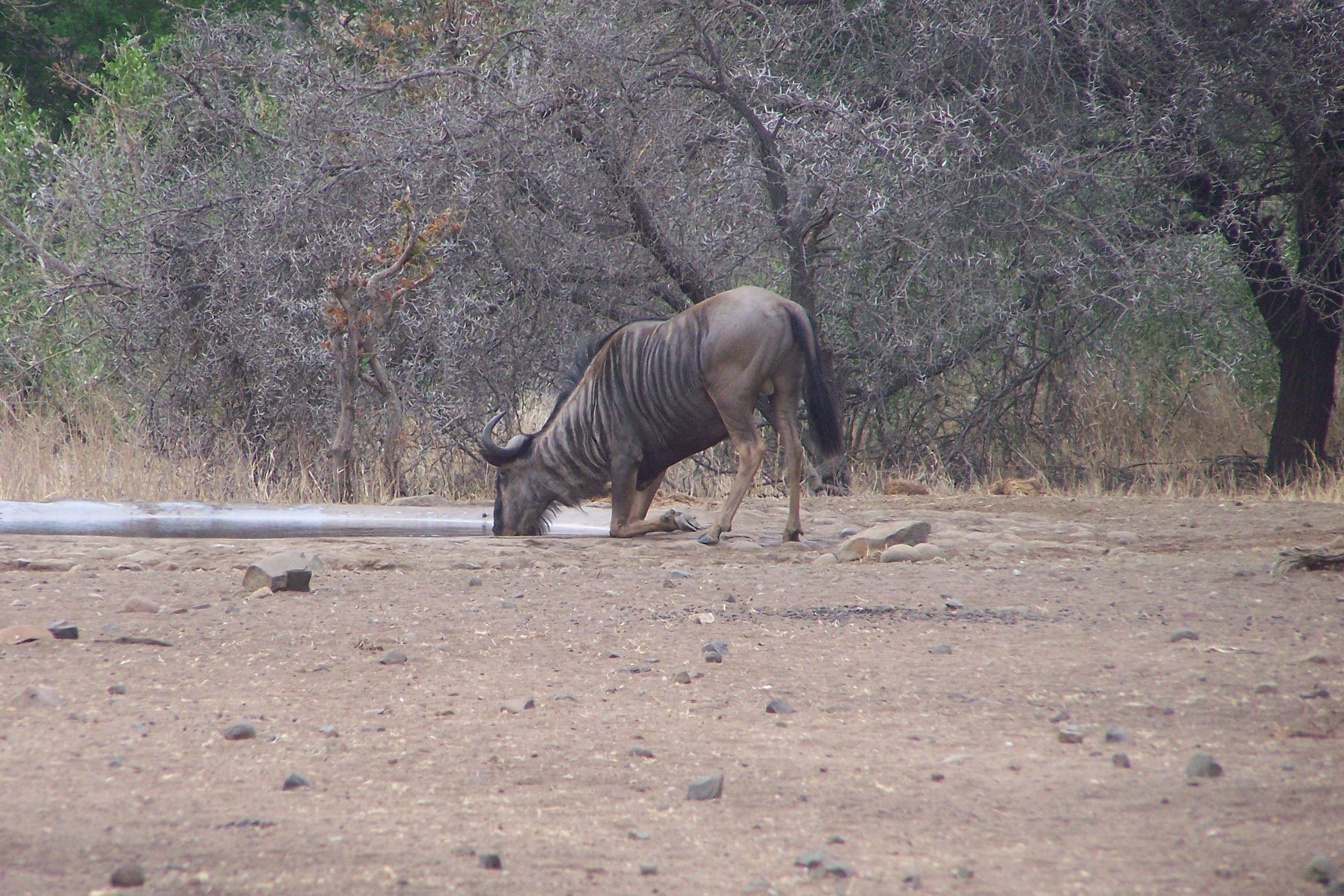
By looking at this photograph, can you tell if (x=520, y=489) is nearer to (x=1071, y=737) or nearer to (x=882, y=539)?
(x=882, y=539)

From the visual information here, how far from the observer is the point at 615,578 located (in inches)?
267

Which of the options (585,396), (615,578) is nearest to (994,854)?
(615,578)

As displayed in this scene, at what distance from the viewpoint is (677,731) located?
3.88 meters

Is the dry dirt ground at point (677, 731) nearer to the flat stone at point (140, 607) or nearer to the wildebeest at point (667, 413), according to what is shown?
the flat stone at point (140, 607)

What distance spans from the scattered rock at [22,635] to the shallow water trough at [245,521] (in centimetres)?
368

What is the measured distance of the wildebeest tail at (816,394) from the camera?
8.20 m

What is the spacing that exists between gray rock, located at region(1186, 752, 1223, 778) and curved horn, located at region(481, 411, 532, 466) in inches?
250

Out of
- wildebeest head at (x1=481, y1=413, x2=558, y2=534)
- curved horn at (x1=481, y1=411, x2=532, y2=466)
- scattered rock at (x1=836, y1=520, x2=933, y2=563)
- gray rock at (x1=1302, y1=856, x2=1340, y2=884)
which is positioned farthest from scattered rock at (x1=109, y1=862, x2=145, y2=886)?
wildebeest head at (x1=481, y1=413, x2=558, y2=534)

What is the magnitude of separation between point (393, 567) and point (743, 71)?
6056 millimetres

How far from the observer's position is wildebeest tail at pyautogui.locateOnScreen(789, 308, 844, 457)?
26.9 ft

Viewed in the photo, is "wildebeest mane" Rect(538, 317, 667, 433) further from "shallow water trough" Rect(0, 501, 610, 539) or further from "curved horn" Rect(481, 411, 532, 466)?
"shallow water trough" Rect(0, 501, 610, 539)

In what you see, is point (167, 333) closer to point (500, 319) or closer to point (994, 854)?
point (500, 319)

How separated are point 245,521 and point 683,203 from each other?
470 centimetres

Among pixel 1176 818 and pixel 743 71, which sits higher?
pixel 743 71
